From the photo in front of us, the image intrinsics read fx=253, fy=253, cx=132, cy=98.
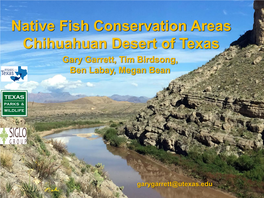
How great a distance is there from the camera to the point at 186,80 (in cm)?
Answer: 4791

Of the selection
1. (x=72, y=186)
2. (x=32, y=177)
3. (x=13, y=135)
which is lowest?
(x=72, y=186)

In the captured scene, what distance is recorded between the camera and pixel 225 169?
85.8ft

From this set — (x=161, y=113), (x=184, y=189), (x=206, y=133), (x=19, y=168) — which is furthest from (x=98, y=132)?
(x=19, y=168)

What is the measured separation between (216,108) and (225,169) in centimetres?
1135

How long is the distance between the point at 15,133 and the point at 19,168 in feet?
8.63

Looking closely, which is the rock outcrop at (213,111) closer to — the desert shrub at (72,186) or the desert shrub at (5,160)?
the desert shrub at (72,186)

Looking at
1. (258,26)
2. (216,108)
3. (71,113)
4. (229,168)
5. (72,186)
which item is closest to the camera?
(72,186)

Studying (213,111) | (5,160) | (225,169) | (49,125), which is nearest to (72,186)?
(5,160)

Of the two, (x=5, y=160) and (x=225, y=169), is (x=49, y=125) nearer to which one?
(x=225, y=169)

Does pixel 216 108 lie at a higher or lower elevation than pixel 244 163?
higher

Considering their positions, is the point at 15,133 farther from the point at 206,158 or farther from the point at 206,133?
the point at 206,133

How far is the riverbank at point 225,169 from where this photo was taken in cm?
2256

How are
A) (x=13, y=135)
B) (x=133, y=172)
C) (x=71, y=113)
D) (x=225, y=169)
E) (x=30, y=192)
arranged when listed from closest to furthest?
(x=30, y=192), (x=13, y=135), (x=225, y=169), (x=133, y=172), (x=71, y=113)

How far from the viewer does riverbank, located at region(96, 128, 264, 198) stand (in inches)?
888
